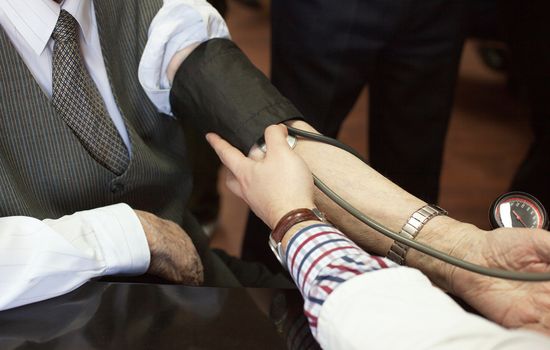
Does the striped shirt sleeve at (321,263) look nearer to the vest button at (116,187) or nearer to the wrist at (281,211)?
the wrist at (281,211)

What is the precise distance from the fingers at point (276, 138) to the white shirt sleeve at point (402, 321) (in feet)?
Result: 0.91

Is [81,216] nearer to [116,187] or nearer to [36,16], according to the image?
[116,187]

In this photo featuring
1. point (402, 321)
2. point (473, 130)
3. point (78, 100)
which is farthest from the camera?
point (473, 130)

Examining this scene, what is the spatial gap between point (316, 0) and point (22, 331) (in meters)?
1.03

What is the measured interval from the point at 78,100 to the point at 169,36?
7.4 inches

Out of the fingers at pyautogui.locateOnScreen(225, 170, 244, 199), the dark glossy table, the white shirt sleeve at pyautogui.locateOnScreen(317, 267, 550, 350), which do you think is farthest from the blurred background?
the white shirt sleeve at pyautogui.locateOnScreen(317, 267, 550, 350)

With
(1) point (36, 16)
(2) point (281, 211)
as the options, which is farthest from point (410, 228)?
(1) point (36, 16)

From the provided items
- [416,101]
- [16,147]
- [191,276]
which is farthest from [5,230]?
[416,101]

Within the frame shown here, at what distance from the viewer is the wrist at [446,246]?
88 centimetres

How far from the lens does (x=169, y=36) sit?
1018mm

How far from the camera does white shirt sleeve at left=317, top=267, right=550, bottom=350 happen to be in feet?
2.05

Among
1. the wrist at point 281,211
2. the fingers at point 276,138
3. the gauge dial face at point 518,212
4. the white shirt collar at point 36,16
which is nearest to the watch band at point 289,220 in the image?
the wrist at point 281,211

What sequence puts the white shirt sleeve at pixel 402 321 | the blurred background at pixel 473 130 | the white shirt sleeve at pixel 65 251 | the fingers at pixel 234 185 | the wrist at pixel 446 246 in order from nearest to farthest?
the white shirt sleeve at pixel 402 321 → the white shirt sleeve at pixel 65 251 → the wrist at pixel 446 246 → the fingers at pixel 234 185 → the blurred background at pixel 473 130

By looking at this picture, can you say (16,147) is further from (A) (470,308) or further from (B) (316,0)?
(B) (316,0)
